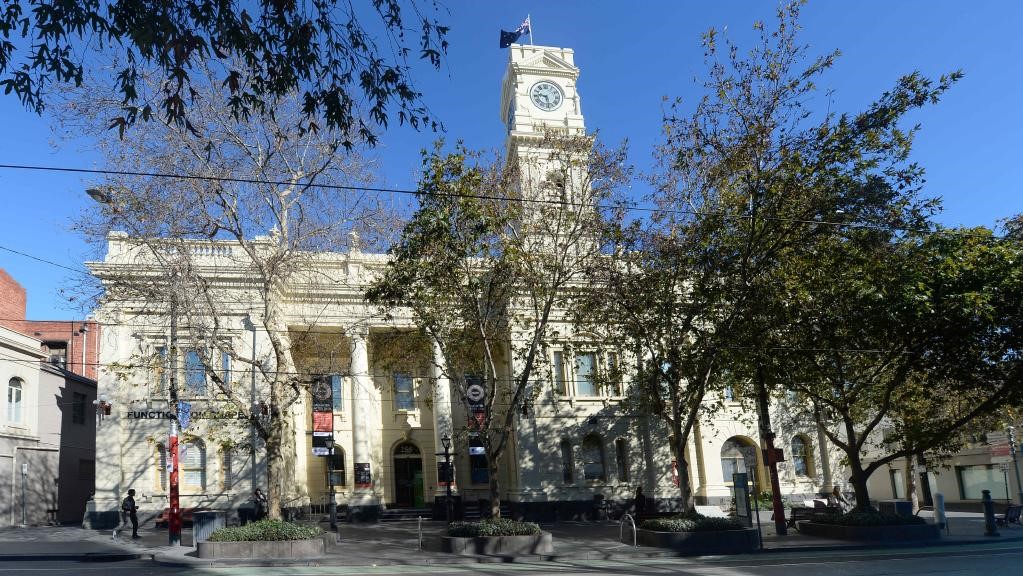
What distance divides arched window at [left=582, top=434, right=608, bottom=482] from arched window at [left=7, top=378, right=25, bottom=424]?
24072 mm

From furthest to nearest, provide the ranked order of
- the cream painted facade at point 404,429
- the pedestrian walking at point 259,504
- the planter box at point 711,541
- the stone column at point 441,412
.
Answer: the stone column at point 441,412 < the pedestrian walking at point 259,504 < the cream painted facade at point 404,429 < the planter box at point 711,541

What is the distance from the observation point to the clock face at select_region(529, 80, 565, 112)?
4188 cm

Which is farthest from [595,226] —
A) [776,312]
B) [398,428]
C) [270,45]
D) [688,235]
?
[398,428]

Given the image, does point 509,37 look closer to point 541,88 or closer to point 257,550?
point 541,88

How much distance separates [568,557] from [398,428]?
1934 centimetres

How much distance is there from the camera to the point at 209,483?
32.9 m

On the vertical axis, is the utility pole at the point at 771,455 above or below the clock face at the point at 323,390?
below

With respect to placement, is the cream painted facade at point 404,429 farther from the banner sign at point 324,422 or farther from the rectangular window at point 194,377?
the banner sign at point 324,422

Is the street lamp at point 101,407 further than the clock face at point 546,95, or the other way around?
the clock face at point 546,95

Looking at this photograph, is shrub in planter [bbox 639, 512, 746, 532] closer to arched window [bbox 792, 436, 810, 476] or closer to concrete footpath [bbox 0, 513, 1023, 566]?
concrete footpath [bbox 0, 513, 1023, 566]

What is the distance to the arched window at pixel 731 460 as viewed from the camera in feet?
126

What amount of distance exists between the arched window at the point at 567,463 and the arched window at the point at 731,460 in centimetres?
728

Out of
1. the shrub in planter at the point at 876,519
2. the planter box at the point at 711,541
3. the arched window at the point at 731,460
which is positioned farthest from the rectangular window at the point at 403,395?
the shrub in planter at the point at 876,519

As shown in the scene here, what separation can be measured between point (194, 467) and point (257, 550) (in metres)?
14.3
